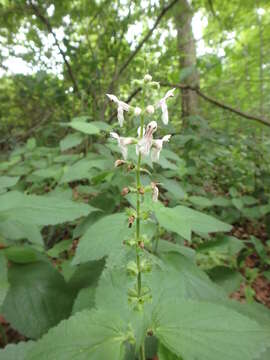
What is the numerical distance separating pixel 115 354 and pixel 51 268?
856mm

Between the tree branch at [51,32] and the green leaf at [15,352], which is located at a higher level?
the tree branch at [51,32]

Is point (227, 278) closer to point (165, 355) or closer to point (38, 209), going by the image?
point (165, 355)

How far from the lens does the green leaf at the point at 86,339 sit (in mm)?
1034

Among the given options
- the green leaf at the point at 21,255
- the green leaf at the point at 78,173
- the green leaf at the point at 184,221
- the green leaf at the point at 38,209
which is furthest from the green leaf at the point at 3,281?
the green leaf at the point at 78,173

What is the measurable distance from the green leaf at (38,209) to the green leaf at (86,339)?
492 millimetres

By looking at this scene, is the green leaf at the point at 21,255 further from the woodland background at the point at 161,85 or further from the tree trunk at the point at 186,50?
the tree trunk at the point at 186,50

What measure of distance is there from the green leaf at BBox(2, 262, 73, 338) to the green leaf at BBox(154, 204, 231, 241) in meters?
0.77

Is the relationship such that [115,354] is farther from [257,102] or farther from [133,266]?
[257,102]

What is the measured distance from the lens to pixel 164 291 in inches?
56.1

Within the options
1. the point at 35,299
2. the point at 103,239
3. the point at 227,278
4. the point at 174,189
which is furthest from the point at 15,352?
the point at 227,278

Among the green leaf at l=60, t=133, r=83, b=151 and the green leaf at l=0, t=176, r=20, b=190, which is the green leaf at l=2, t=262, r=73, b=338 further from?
the green leaf at l=60, t=133, r=83, b=151

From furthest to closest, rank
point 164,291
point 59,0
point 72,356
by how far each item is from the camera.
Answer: point 59,0, point 164,291, point 72,356

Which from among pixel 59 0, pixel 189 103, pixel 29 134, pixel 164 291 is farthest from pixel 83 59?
pixel 164 291

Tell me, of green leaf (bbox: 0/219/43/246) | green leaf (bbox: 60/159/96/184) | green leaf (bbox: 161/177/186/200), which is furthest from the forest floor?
green leaf (bbox: 0/219/43/246)
